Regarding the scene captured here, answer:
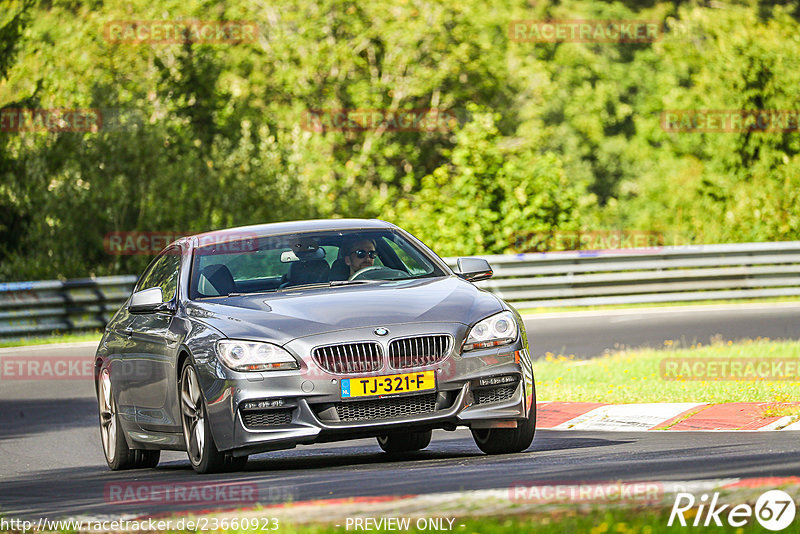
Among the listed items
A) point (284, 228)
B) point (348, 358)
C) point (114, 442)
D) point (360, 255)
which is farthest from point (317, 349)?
point (114, 442)

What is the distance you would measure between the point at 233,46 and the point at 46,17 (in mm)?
6217

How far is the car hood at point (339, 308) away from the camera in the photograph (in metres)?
8.20

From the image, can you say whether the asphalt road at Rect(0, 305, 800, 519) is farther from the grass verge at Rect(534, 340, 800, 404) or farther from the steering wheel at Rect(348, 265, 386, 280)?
the grass verge at Rect(534, 340, 800, 404)

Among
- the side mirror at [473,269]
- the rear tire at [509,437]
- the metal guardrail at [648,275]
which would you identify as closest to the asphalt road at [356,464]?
the rear tire at [509,437]

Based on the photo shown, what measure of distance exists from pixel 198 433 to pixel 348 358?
3.75 feet

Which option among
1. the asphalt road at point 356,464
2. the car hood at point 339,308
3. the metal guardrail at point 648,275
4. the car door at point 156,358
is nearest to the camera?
the asphalt road at point 356,464

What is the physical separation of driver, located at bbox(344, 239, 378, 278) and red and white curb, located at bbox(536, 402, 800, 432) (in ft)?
8.27

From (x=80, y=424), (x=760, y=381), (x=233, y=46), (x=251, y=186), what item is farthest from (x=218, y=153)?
(x=760, y=381)

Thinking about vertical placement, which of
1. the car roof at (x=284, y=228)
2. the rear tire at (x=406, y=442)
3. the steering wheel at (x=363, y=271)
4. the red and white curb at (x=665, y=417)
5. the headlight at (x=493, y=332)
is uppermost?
the car roof at (x=284, y=228)

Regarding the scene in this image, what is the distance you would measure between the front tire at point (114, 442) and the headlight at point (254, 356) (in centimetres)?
213

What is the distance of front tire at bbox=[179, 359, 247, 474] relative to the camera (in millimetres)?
8398

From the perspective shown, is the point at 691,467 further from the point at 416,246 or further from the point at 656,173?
the point at 656,173

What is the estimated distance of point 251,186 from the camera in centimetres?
3011

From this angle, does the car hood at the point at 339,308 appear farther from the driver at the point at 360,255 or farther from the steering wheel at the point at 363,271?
the driver at the point at 360,255
